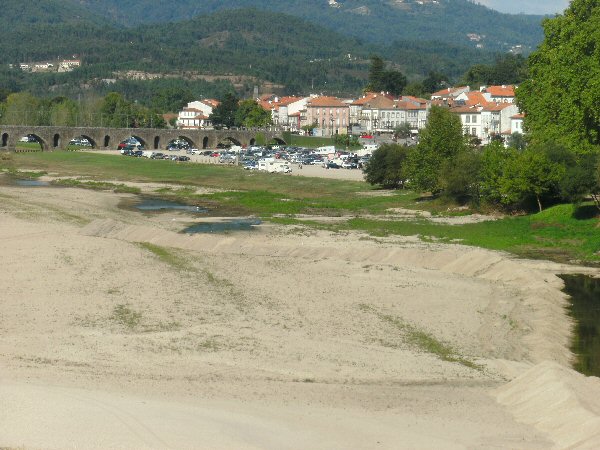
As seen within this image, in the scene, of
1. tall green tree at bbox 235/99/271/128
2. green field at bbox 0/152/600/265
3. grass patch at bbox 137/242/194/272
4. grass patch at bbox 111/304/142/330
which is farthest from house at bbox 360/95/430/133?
grass patch at bbox 111/304/142/330

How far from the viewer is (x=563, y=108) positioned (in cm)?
6450

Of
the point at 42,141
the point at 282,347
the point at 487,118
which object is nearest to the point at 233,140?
the point at 42,141

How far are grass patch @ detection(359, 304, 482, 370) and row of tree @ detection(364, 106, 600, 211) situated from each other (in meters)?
23.0

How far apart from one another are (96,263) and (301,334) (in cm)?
1317

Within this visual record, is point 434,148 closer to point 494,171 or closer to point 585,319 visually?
point 494,171

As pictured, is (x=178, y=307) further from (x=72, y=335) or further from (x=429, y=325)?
(x=429, y=325)

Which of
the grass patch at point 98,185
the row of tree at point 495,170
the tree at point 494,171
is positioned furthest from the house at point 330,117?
the tree at point 494,171

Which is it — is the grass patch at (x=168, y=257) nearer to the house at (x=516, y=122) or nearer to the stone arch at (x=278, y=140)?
the house at (x=516, y=122)

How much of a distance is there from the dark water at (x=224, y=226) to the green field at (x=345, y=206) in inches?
67.5

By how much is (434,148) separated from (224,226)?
16541 mm

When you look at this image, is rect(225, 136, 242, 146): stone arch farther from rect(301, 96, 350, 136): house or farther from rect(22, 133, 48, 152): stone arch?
rect(301, 96, 350, 136): house

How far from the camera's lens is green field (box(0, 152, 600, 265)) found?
172 feet

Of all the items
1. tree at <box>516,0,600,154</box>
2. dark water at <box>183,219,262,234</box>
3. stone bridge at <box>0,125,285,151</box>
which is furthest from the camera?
stone bridge at <box>0,125,285,151</box>

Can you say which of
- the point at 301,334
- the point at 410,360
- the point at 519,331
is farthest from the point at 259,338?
the point at 519,331
